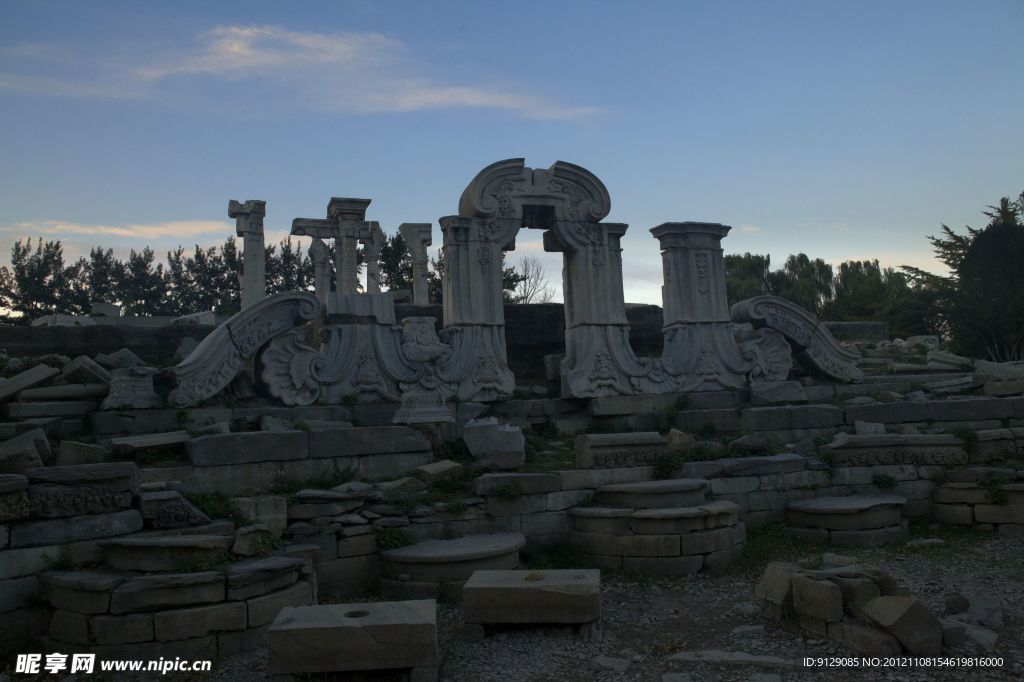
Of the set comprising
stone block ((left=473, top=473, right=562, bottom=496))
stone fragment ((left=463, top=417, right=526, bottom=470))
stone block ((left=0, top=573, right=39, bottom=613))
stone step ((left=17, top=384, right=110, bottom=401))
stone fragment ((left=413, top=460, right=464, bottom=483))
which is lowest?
stone block ((left=0, top=573, right=39, bottom=613))

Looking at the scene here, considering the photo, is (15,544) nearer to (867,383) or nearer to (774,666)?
(774,666)

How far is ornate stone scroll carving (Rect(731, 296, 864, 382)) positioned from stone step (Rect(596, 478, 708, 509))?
3.71 meters

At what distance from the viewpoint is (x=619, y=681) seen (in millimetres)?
5039

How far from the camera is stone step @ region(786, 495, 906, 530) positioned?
8.30 meters

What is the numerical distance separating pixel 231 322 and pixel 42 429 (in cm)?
216

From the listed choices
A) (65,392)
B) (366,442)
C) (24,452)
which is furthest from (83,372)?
(366,442)

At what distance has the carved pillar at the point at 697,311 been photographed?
10.8m

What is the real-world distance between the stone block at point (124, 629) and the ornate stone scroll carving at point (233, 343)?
334 centimetres

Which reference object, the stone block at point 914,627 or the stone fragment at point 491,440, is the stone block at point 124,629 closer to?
the stone fragment at point 491,440

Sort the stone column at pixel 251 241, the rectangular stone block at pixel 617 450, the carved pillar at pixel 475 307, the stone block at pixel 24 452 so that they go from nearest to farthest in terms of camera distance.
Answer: the stone block at pixel 24 452, the rectangular stone block at pixel 617 450, the carved pillar at pixel 475 307, the stone column at pixel 251 241

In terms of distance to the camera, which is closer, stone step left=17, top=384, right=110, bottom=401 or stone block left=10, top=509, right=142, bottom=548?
stone block left=10, top=509, right=142, bottom=548

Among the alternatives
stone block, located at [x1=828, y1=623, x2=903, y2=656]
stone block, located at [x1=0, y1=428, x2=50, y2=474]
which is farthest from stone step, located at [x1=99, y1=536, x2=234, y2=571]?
stone block, located at [x1=828, y1=623, x2=903, y2=656]

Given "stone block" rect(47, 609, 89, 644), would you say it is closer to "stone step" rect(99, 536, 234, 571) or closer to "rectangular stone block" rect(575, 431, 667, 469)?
"stone step" rect(99, 536, 234, 571)

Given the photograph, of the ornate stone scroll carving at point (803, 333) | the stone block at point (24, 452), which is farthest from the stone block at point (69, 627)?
the ornate stone scroll carving at point (803, 333)
